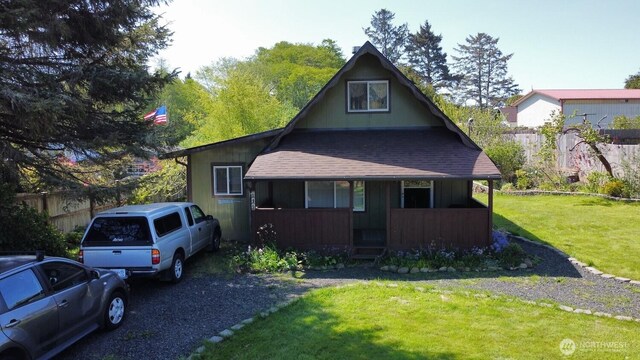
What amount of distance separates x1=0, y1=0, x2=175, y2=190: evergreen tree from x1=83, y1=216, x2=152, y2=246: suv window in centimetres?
183

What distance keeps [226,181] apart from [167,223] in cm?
507

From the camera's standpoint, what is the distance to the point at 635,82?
61.3 m

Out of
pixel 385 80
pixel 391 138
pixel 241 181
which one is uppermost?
pixel 385 80

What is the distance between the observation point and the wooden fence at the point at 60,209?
14480 mm

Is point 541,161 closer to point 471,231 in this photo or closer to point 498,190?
point 498,190

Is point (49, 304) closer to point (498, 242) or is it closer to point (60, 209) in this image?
point (60, 209)

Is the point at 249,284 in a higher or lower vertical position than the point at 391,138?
lower

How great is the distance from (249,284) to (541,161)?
20.2 metres

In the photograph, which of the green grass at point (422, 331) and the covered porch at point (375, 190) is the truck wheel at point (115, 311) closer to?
the green grass at point (422, 331)

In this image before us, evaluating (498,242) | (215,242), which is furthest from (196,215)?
(498,242)

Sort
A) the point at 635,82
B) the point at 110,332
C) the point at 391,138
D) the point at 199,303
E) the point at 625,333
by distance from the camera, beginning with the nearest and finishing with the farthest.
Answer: the point at 625,333, the point at 110,332, the point at 199,303, the point at 391,138, the point at 635,82

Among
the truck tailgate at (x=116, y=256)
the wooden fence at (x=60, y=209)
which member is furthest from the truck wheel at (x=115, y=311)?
the wooden fence at (x=60, y=209)

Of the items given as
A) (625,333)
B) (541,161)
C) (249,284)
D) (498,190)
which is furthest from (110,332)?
(541,161)

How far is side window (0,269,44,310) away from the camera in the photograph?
6098mm
